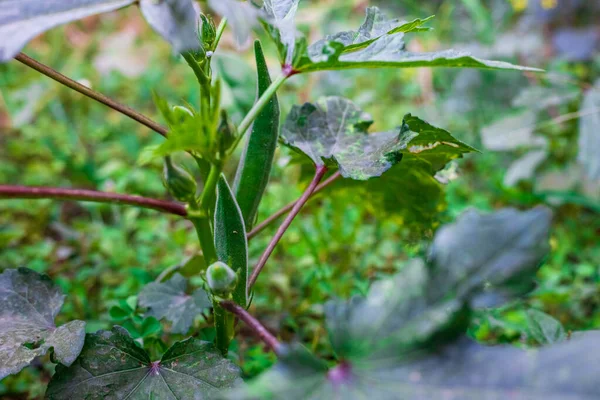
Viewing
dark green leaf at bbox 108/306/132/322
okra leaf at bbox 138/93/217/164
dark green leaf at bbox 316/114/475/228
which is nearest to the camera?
okra leaf at bbox 138/93/217/164

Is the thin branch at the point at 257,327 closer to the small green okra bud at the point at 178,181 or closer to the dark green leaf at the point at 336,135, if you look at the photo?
the small green okra bud at the point at 178,181

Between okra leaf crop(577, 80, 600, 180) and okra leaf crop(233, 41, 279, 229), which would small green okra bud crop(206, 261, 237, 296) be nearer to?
okra leaf crop(233, 41, 279, 229)

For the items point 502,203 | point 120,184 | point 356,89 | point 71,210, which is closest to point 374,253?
point 502,203

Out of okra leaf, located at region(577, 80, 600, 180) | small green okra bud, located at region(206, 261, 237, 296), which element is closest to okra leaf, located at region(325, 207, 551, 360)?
small green okra bud, located at region(206, 261, 237, 296)

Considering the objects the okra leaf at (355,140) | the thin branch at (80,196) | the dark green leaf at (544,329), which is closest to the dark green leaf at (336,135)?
the okra leaf at (355,140)

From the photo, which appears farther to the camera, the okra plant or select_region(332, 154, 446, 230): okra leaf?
select_region(332, 154, 446, 230): okra leaf

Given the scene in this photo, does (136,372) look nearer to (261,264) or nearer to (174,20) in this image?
(261,264)
